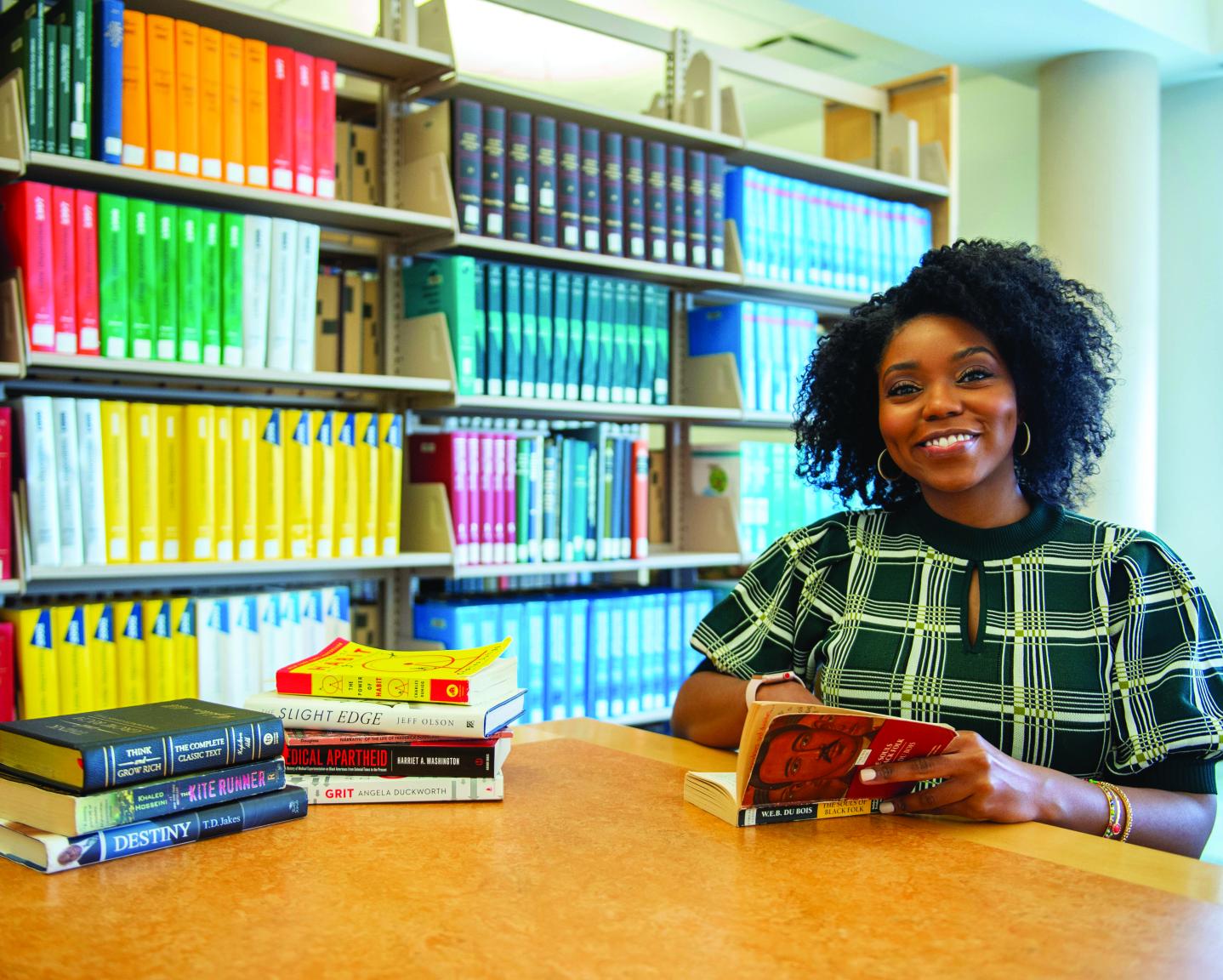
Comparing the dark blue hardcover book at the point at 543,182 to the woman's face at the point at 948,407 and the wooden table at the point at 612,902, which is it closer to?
the woman's face at the point at 948,407

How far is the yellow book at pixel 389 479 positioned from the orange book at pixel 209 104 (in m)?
0.63

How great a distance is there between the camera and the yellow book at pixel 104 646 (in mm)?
2260

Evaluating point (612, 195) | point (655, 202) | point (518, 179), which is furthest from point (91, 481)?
point (655, 202)

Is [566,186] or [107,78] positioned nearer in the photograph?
[107,78]

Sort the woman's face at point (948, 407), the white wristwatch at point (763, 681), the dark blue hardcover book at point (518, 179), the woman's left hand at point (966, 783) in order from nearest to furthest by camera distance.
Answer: the woman's left hand at point (966, 783) < the white wristwatch at point (763, 681) < the woman's face at point (948, 407) < the dark blue hardcover book at point (518, 179)

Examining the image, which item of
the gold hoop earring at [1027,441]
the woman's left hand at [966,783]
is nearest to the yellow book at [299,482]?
the gold hoop earring at [1027,441]

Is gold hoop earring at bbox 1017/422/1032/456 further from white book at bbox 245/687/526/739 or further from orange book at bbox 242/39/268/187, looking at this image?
orange book at bbox 242/39/268/187

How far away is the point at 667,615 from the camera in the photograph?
317 cm

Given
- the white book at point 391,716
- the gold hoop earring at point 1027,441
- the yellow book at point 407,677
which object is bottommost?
the white book at point 391,716

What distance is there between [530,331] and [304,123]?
2.33 ft

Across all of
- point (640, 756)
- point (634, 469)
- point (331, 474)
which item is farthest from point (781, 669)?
point (634, 469)

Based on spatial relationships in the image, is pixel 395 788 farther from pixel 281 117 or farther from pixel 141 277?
pixel 281 117

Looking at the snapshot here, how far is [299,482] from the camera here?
2486mm

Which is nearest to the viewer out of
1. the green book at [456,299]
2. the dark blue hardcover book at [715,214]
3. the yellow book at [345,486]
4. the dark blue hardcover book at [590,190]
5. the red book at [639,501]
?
the yellow book at [345,486]
